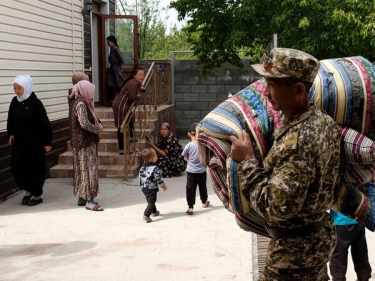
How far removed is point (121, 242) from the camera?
22.0 ft

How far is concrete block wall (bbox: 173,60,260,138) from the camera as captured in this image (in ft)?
54.6

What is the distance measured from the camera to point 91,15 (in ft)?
46.1

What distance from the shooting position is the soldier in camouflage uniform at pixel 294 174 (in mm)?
2582

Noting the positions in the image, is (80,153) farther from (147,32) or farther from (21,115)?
(147,32)

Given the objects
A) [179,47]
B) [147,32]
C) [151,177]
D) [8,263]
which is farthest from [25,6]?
[179,47]

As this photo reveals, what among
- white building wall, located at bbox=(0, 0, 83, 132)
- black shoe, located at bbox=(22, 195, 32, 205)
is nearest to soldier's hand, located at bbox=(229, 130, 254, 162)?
black shoe, located at bbox=(22, 195, 32, 205)

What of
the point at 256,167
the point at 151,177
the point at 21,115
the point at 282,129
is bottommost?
the point at 151,177

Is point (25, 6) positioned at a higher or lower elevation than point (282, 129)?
higher

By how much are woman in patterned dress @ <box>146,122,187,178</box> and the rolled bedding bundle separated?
766 cm

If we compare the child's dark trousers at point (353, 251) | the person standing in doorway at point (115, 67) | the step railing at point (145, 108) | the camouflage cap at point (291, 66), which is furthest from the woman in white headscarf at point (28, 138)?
the camouflage cap at point (291, 66)

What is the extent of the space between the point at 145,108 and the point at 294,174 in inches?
383

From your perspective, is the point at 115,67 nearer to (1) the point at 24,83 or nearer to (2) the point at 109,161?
(2) the point at 109,161

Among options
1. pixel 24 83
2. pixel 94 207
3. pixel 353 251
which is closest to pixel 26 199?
pixel 94 207

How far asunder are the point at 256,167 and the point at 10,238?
16.0 feet
